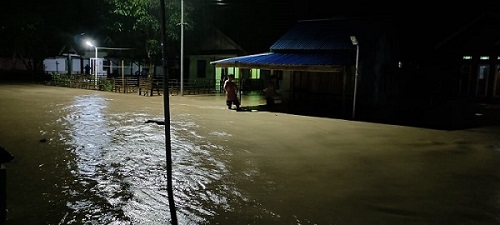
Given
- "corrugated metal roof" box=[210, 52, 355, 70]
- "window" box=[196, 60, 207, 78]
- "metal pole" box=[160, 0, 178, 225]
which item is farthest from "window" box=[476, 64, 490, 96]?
"metal pole" box=[160, 0, 178, 225]

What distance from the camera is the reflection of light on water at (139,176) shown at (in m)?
5.98

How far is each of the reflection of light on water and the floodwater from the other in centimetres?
3

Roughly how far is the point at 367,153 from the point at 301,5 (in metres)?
28.7

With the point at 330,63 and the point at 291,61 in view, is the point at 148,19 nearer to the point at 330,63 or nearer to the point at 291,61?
the point at 291,61

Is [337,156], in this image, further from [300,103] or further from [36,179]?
[300,103]

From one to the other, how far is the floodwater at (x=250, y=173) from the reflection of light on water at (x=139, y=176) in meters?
0.03

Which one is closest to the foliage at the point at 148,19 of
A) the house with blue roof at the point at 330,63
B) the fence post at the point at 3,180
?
the house with blue roof at the point at 330,63

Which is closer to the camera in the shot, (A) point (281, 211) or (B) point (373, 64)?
(A) point (281, 211)

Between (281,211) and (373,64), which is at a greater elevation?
(373,64)

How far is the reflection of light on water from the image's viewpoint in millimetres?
5980

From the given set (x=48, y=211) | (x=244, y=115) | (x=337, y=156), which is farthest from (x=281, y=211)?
(x=244, y=115)

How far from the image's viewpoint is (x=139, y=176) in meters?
7.83

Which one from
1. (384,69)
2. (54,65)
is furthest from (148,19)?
(54,65)

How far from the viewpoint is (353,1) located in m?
34.2
